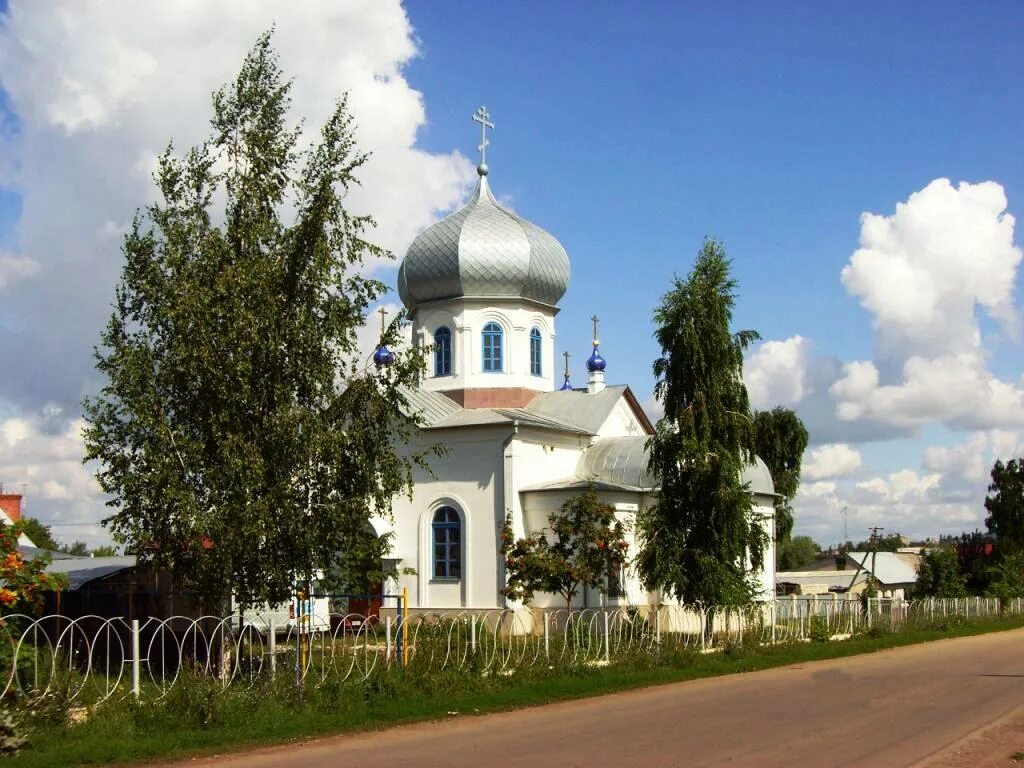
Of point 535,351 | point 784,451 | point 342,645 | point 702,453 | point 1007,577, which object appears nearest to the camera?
point 342,645

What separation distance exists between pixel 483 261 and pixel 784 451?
2328cm

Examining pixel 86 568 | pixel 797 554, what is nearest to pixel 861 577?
pixel 797 554

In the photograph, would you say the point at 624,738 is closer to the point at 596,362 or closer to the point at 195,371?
the point at 195,371

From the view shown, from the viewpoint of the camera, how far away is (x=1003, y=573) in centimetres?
4066

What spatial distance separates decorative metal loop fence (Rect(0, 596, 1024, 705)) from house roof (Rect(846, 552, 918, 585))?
3431 centimetres

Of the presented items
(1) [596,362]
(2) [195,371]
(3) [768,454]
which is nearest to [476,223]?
(1) [596,362]

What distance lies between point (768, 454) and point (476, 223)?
22801 millimetres

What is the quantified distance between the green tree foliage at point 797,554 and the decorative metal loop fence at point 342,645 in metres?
57.4

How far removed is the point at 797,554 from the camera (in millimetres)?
92812

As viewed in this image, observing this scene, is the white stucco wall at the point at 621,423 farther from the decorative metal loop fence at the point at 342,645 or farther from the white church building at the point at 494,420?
the decorative metal loop fence at the point at 342,645

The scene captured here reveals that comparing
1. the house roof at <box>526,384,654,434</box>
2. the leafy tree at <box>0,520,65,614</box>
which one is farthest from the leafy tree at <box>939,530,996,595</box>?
the leafy tree at <box>0,520,65,614</box>

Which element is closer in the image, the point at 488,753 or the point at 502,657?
the point at 488,753

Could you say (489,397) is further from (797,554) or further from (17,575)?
(797,554)

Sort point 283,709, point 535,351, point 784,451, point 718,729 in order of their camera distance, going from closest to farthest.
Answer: point 718,729 → point 283,709 → point 535,351 → point 784,451
